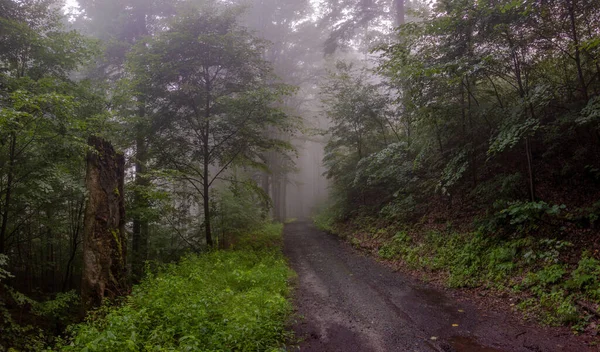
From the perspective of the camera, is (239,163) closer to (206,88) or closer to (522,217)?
(206,88)

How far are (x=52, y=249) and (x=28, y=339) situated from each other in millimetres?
6035

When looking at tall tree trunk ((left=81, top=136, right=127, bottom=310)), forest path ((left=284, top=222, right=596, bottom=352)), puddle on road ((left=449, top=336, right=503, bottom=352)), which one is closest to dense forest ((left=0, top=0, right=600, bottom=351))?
tall tree trunk ((left=81, top=136, right=127, bottom=310))

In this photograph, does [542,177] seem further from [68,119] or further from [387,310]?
[68,119]

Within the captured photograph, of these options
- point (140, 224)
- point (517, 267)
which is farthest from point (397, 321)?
point (140, 224)

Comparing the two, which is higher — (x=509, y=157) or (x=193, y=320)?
(x=509, y=157)

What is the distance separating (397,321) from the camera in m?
5.81

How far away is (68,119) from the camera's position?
7.52 meters

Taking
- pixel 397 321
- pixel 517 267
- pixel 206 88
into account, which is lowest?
pixel 397 321

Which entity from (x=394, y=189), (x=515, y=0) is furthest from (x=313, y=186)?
(x=515, y=0)

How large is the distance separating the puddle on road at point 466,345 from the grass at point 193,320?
260 cm

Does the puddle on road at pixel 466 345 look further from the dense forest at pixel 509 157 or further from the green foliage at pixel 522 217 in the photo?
the green foliage at pixel 522 217

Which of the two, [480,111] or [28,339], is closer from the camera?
[28,339]

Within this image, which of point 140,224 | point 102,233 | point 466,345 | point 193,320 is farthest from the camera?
point 140,224

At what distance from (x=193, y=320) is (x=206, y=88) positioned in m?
8.99
